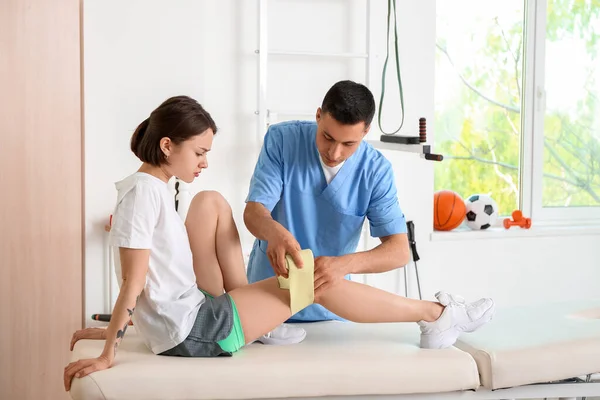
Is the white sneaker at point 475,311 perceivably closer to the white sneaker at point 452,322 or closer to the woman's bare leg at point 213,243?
the white sneaker at point 452,322

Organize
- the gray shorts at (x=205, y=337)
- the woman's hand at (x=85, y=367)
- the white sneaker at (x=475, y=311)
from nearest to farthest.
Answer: the woman's hand at (x=85, y=367)
the gray shorts at (x=205, y=337)
the white sneaker at (x=475, y=311)

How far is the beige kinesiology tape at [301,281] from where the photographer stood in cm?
197

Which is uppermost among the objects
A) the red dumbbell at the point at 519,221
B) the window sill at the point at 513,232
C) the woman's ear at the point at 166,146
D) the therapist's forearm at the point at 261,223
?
the woman's ear at the point at 166,146

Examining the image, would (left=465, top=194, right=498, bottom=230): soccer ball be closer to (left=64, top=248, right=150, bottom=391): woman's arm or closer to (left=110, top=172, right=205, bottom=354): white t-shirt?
(left=110, top=172, right=205, bottom=354): white t-shirt

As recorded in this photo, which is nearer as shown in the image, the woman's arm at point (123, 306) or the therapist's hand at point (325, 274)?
the woman's arm at point (123, 306)

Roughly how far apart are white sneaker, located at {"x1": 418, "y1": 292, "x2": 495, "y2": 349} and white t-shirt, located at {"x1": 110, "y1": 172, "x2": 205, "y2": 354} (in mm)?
627

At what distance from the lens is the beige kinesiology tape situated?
1.97m

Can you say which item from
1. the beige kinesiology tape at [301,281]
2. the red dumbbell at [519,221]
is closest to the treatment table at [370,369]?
the beige kinesiology tape at [301,281]

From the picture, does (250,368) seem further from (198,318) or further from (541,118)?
(541,118)

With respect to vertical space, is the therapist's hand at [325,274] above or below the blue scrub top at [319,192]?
below

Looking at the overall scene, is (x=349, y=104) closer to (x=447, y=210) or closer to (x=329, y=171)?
(x=329, y=171)

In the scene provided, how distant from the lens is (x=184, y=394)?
1844mm

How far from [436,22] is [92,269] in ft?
6.49

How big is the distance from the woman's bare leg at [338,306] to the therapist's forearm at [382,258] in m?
0.07
